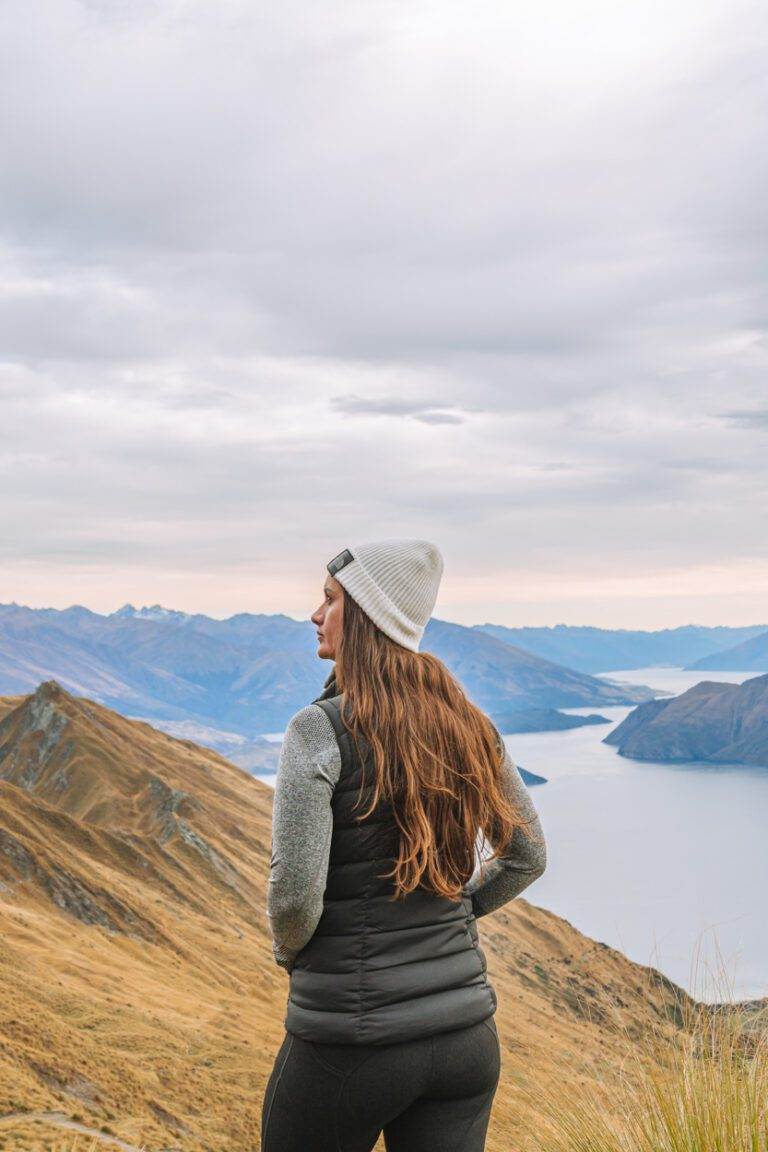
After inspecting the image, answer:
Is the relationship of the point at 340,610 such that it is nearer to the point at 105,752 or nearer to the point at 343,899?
the point at 343,899

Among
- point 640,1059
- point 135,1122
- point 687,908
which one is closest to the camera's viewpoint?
point 640,1059

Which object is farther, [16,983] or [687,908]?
[687,908]

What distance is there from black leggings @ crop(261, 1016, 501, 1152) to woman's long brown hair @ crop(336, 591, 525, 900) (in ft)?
1.64

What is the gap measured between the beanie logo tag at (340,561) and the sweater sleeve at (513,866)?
3.27ft

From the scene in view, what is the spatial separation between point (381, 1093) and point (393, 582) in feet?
5.62

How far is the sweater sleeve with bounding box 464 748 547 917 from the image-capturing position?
4.01 m

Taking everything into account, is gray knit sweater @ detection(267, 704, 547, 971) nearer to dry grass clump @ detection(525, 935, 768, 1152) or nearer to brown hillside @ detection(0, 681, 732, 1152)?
brown hillside @ detection(0, 681, 732, 1152)

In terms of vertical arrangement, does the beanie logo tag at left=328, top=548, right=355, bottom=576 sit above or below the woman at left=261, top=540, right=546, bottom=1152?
above

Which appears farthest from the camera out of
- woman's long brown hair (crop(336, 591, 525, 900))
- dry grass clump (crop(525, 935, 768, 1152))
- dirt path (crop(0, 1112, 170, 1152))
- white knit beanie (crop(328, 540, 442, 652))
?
dirt path (crop(0, 1112, 170, 1152))

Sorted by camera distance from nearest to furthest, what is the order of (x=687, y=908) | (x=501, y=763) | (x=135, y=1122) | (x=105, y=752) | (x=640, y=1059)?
(x=501, y=763) → (x=640, y=1059) → (x=135, y=1122) → (x=105, y=752) → (x=687, y=908)

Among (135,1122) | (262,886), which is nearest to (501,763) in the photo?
(135,1122)

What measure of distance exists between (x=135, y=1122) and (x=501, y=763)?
15.5 metres

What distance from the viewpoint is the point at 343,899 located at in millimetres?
3482

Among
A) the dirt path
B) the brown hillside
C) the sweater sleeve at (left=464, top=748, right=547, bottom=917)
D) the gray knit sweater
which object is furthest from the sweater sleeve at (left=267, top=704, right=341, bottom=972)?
the dirt path
